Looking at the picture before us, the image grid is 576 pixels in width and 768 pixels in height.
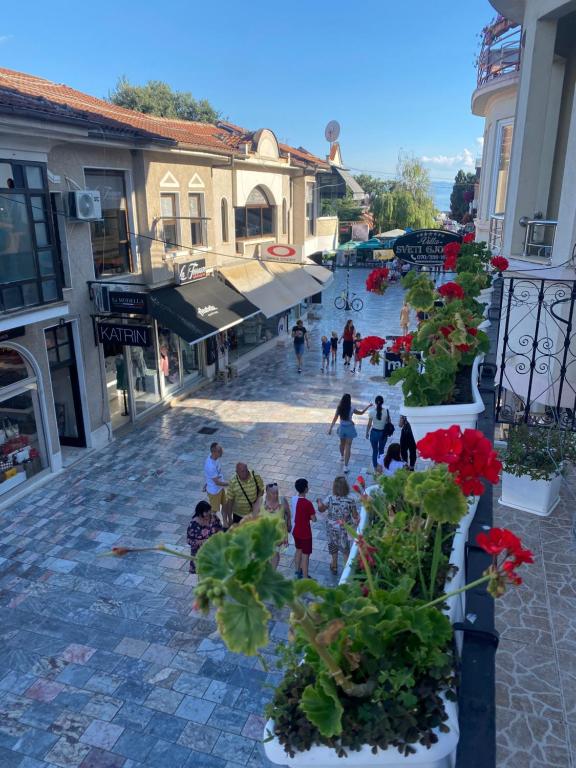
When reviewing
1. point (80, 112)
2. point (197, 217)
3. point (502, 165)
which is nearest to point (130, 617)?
point (80, 112)

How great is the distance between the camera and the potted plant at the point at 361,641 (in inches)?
60.1

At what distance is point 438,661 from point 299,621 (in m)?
0.56

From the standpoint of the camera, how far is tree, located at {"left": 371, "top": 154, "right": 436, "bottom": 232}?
196ft

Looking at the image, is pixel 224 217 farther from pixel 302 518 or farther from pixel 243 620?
pixel 243 620

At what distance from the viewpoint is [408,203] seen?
5972cm

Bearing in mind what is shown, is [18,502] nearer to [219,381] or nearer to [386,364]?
[219,381]

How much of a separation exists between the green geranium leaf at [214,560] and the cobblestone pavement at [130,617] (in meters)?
5.66

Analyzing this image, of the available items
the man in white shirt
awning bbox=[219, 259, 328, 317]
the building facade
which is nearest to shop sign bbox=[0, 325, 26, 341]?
the building facade

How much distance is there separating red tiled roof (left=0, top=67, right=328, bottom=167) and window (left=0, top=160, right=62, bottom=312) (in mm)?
1099

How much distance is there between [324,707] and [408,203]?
62.6 metres

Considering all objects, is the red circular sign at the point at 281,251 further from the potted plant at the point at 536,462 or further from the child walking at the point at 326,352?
the potted plant at the point at 536,462

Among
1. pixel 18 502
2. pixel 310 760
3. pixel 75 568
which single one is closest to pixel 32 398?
pixel 18 502

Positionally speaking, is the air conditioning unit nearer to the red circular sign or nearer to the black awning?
the black awning

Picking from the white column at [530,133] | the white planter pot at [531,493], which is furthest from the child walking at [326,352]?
the white planter pot at [531,493]
